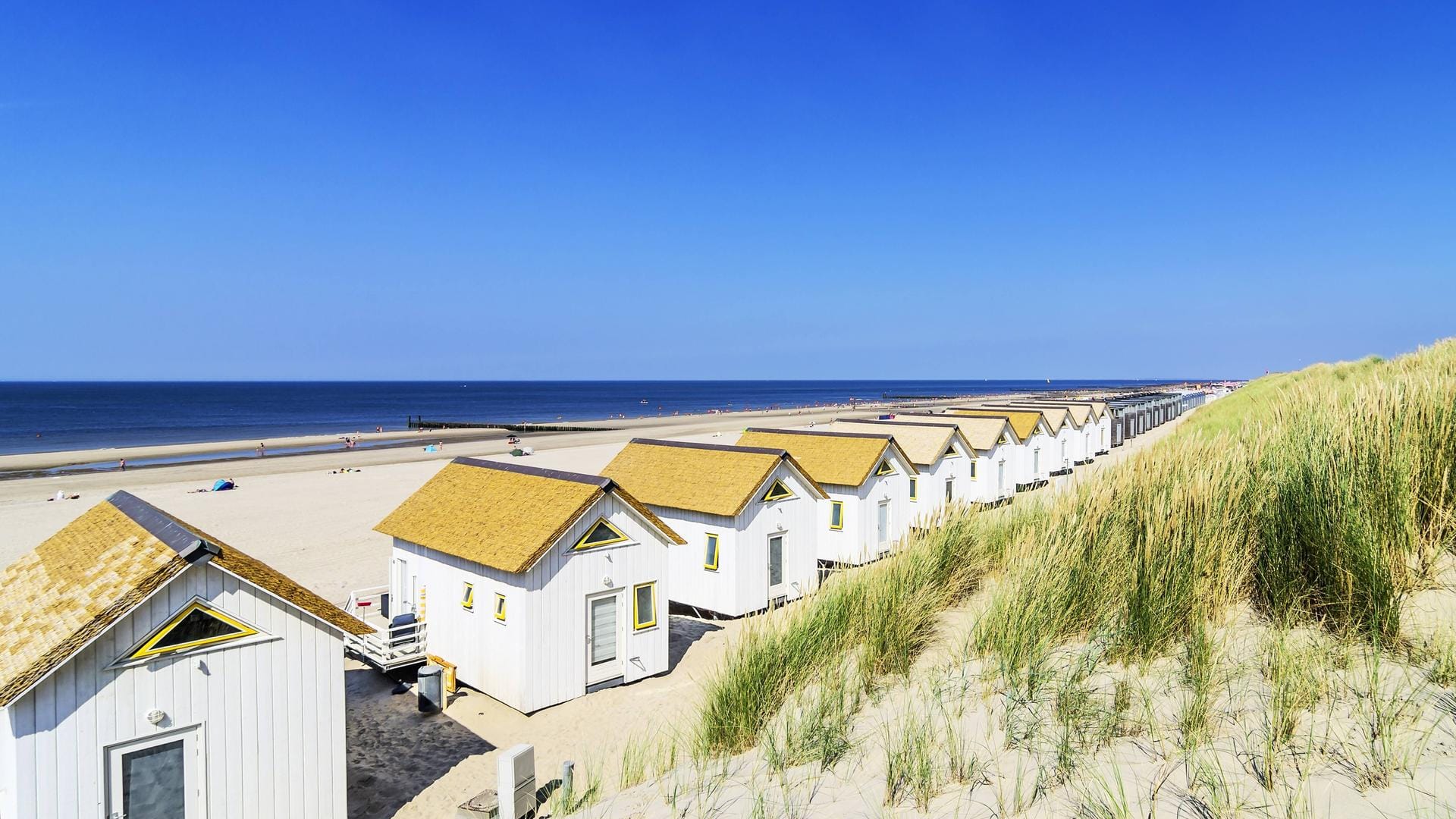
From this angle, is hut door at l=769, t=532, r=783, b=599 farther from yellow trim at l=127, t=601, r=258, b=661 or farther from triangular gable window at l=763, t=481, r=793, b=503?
yellow trim at l=127, t=601, r=258, b=661

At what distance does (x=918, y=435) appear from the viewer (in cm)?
3139

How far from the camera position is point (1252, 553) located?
27.2 ft

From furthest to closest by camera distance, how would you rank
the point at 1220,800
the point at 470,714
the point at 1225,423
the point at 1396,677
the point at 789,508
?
the point at 1225,423 < the point at 789,508 < the point at 470,714 < the point at 1396,677 < the point at 1220,800

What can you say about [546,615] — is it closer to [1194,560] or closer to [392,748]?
[392,748]

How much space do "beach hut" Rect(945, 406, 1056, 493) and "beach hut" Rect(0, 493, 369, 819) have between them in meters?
33.1

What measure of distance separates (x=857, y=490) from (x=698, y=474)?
19.4 feet

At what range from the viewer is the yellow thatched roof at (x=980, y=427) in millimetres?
35188

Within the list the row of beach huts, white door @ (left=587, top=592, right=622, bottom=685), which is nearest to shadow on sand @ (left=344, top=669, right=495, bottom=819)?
the row of beach huts

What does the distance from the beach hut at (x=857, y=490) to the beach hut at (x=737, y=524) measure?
9.84 feet

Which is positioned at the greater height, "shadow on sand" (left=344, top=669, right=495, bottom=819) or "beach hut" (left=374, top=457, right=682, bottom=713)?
"beach hut" (left=374, top=457, right=682, bottom=713)

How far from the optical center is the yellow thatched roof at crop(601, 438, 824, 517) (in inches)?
797

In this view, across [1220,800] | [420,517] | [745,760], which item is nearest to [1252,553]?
[1220,800]

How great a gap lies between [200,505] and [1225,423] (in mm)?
42244

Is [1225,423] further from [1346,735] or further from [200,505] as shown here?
[200,505]
